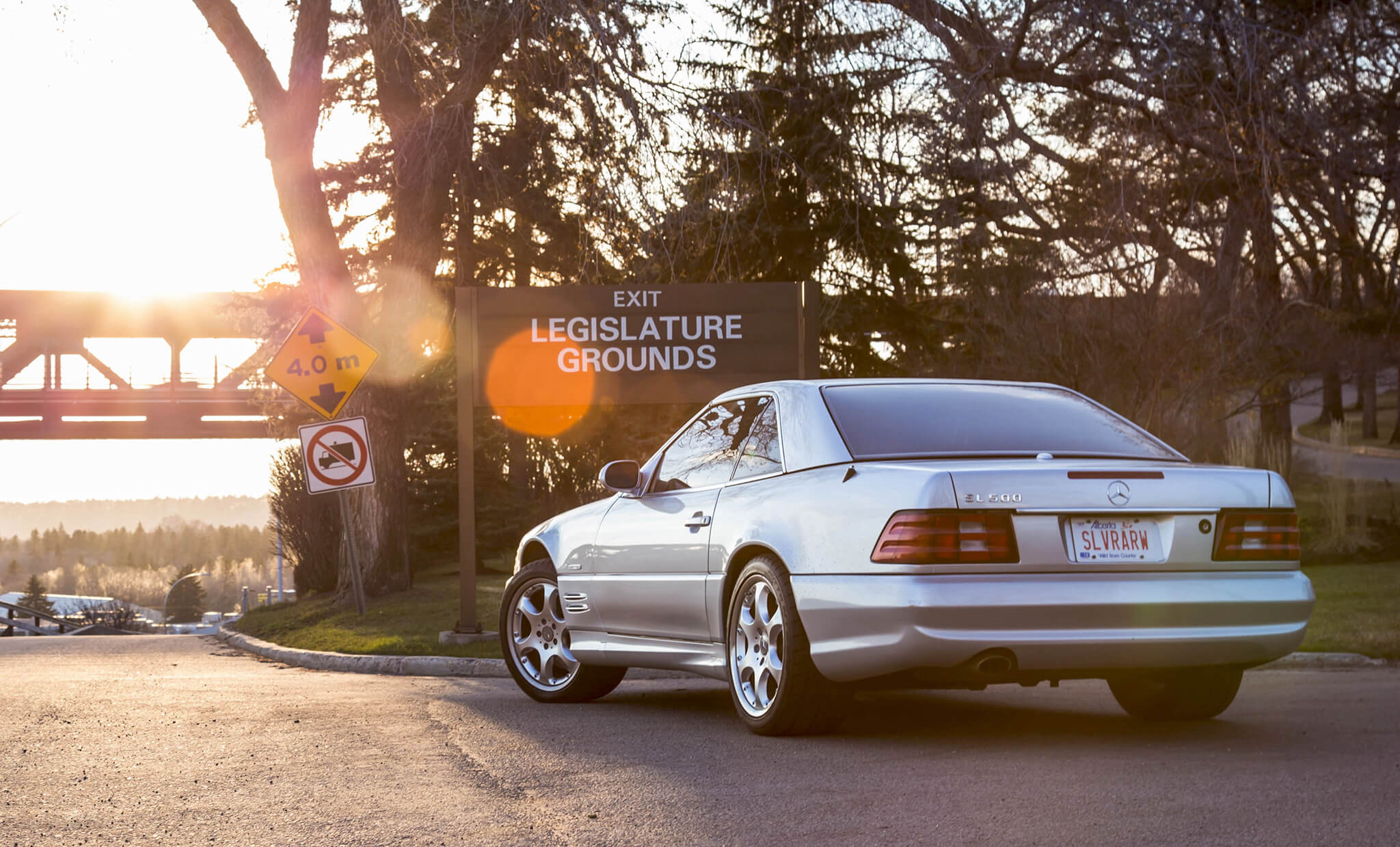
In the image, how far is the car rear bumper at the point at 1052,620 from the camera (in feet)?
18.7

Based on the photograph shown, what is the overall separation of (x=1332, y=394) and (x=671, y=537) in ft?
148

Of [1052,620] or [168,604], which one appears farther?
[168,604]

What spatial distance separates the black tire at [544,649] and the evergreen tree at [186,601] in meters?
36.8

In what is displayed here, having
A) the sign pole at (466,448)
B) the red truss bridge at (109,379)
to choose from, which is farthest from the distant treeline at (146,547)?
the sign pole at (466,448)

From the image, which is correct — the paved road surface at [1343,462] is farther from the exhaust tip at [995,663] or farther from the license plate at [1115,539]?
the exhaust tip at [995,663]

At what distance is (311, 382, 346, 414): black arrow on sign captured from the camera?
15.1 metres

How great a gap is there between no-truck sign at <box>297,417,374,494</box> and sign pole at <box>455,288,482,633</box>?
2.13 m

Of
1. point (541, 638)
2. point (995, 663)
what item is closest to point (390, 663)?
point (541, 638)

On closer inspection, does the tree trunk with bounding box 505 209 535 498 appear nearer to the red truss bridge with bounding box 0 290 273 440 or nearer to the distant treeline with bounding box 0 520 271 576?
the red truss bridge with bounding box 0 290 273 440

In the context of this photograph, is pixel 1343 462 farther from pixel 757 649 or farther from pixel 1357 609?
pixel 757 649

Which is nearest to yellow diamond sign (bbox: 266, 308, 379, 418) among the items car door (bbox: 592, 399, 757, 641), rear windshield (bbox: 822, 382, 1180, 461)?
car door (bbox: 592, 399, 757, 641)

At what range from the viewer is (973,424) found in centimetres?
667

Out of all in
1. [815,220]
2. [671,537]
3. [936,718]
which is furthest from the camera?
[815,220]

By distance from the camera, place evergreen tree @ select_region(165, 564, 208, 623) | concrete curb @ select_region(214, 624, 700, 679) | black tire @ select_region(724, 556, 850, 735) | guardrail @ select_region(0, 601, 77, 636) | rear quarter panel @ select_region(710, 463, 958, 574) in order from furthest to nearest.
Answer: evergreen tree @ select_region(165, 564, 208, 623)
guardrail @ select_region(0, 601, 77, 636)
concrete curb @ select_region(214, 624, 700, 679)
black tire @ select_region(724, 556, 850, 735)
rear quarter panel @ select_region(710, 463, 958, 574)
